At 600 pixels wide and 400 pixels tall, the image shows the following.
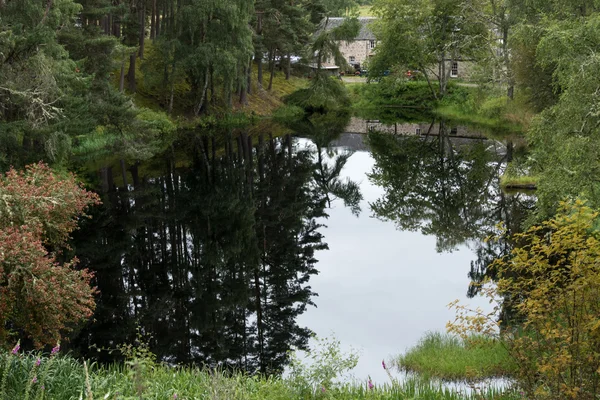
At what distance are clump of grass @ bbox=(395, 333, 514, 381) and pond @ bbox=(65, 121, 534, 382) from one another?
2.42ft

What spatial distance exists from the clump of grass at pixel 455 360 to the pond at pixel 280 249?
29.0 inches

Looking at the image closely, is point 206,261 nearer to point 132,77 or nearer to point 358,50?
point 132,77

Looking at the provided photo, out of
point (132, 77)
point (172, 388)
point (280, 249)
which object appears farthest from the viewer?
point (132, 77)

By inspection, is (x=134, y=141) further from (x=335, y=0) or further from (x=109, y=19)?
(x=335, y=0)

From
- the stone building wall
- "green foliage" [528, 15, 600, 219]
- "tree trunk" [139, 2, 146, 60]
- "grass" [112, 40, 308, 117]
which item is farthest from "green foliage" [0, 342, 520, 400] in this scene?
the stone building wall

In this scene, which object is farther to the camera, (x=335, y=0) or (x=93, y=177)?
(x=335, y=0)

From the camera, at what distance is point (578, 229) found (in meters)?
8.62

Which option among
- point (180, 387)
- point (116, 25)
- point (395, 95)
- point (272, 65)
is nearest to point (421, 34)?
point (395, 95)

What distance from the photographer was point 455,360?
42.7 feet

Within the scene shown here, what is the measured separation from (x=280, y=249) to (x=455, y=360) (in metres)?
9.40

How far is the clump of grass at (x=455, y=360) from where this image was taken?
12273 mm

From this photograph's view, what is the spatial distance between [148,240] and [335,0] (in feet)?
281

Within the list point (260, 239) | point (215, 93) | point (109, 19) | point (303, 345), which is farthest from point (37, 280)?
point (215, 93)

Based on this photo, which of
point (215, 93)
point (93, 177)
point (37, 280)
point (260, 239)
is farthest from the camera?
point (215, 93)
